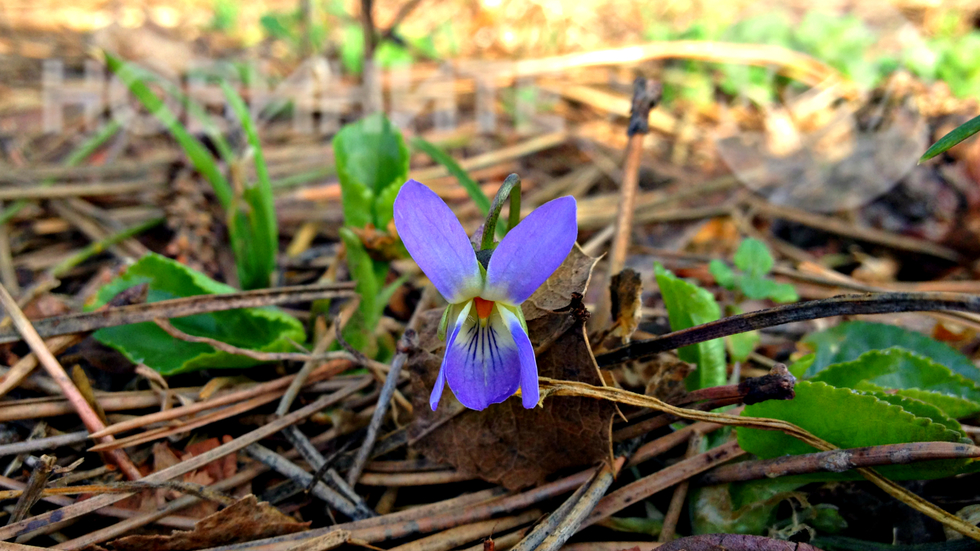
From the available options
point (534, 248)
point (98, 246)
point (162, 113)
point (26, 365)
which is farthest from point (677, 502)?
point (98, 246)

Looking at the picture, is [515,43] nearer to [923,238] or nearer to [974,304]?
[923,238]

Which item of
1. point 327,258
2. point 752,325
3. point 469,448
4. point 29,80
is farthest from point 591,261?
point 29,80

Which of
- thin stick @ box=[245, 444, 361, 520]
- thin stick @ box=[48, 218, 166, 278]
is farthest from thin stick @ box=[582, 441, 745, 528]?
thin stick @ box=[48, 218, 166, 278]

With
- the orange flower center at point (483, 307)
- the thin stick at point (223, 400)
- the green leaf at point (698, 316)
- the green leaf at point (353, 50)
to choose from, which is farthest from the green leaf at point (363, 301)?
the green leaf at point (353, 50)

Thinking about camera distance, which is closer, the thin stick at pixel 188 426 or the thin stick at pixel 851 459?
the thin stick at pixel 851 459

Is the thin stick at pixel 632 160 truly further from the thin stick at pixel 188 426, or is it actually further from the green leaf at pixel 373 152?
the thin stick at pixel 188 426

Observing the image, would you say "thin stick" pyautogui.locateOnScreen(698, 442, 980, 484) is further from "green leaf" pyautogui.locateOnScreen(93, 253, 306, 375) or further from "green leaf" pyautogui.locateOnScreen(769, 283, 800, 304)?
"green leaf" pyautogui.locateOnScreen(93, 253, 306, 375)

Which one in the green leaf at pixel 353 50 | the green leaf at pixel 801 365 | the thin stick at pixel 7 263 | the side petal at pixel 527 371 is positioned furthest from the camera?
the green leaf at pixel 353 50
